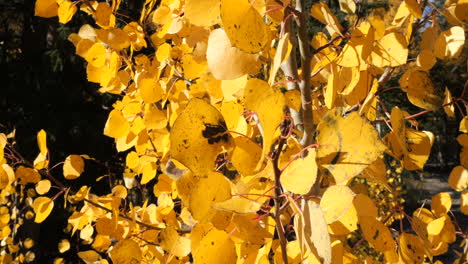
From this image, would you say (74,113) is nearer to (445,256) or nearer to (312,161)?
(312,161)

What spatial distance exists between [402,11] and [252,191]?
26 centimetres

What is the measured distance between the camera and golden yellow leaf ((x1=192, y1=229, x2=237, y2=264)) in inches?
12.2

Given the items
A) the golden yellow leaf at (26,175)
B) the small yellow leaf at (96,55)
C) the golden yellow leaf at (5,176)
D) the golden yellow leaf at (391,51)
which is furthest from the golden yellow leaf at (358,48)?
the golden yellow leaf at (26,175)

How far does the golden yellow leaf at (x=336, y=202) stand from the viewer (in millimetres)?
285

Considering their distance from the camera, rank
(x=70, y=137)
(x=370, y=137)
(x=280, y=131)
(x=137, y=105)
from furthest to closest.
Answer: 1. (x=70, y=137)
2. (x=137, y=105)
3. (x=280, y=131)
4. (x=370, y=137)

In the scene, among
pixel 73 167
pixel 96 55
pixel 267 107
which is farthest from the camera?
pixel 73 167

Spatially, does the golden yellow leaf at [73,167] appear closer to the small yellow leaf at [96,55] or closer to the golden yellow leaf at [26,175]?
→ the golden yellow leaf at [26,175]

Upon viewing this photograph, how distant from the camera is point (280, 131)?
0.37 m

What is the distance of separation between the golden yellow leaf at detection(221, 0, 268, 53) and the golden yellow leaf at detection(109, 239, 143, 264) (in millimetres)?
349

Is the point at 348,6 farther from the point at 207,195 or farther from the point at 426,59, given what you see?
the point at 207,195

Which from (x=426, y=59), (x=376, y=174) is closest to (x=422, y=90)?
(x=426, y=59)

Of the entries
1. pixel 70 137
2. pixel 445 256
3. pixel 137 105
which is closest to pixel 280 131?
pixel 137 105

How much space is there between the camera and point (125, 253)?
518mm

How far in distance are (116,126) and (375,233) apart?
43 cm
